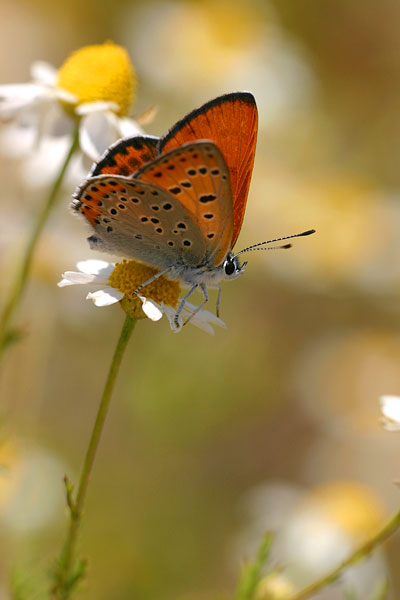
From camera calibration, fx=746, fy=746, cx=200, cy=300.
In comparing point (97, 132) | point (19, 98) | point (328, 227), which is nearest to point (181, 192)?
point (97, 132)

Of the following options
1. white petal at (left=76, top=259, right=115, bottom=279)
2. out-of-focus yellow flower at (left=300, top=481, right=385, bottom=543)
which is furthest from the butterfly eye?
out-of-focus yellow flower at (left=300, top=481, right=385, bottom=543)

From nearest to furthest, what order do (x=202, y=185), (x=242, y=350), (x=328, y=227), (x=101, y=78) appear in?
A: (x=202, y=185) < (x=101, y=78) < (x=242, y=350) < (x=328, y=227)

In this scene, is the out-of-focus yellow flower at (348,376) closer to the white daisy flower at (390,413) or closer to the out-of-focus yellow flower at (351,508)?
the out-of-focus yellow flower at (351,508)

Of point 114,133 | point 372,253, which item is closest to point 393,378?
point 372,253

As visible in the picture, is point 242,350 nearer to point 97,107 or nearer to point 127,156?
point 97,107

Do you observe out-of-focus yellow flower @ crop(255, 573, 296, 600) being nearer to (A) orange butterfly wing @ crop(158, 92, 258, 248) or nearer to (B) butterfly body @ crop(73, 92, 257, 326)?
(B) butterfly body @ crop(73, 92, 257, 326)

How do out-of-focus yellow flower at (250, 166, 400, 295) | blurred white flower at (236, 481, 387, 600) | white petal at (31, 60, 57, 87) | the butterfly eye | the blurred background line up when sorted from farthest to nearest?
out-of-focus yellow flower at (250, 166, 400, 295) < the blurred background < blurred white flower at (236, 481, 387, 600) < white petal at (31, 60, 57, 87) < the butterfly eye

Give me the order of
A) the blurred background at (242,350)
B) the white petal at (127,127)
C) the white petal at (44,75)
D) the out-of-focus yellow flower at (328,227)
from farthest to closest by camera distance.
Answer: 1. the out-of-focus yellow flower at (328,227)
2. the blurred background at (242,350)
3. the white petal at (44,75)
4. the white petal at (127,127)

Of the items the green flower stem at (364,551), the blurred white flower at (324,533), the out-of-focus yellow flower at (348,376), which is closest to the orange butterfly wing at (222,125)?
the green flower stem at (364,551)
